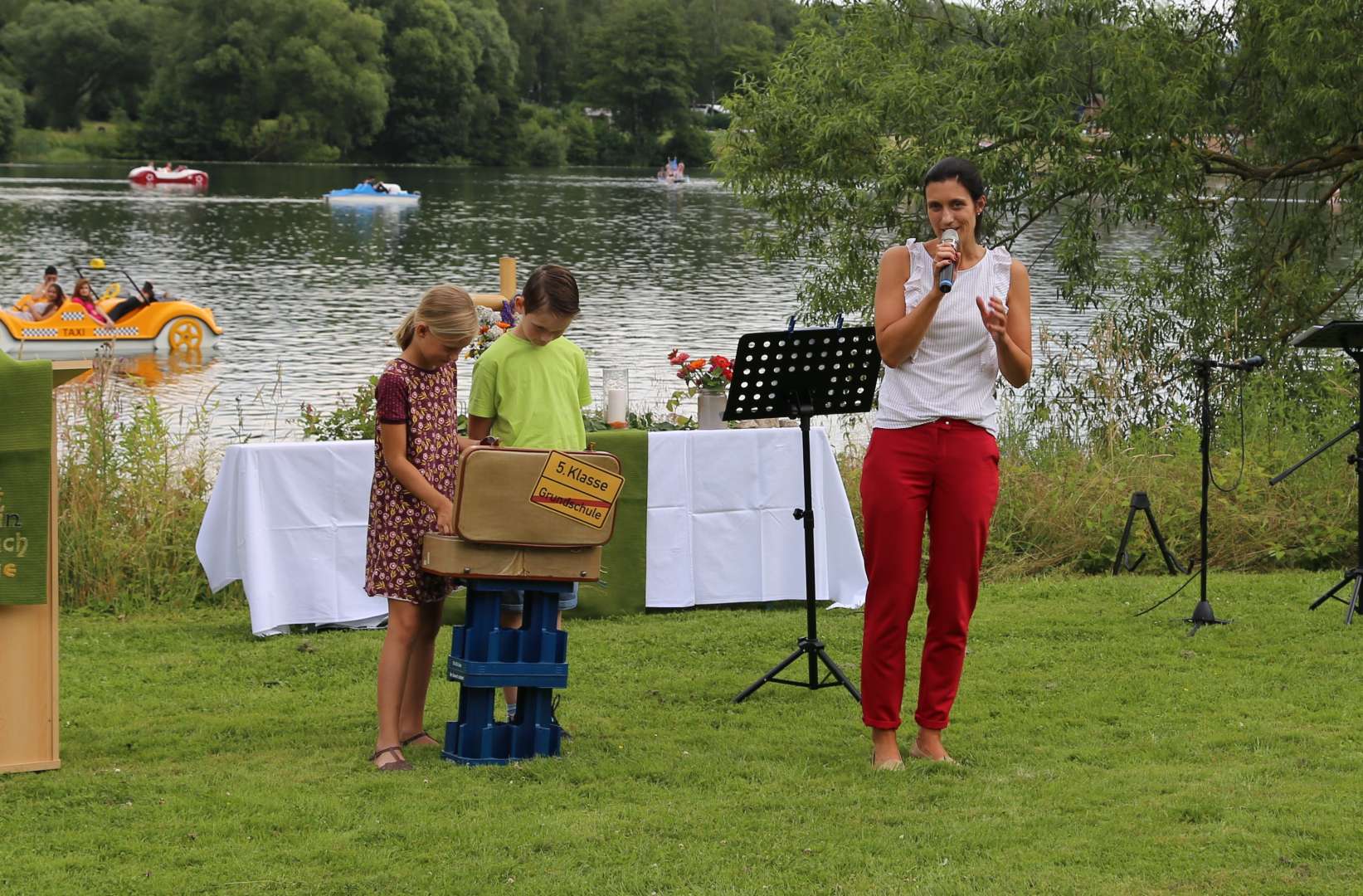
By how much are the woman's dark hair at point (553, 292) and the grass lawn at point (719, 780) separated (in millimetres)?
1593

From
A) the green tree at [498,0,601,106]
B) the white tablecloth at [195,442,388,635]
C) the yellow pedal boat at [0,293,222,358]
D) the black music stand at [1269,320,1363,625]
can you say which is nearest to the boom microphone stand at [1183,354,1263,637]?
the black music stand at [1269,320,1363,625]

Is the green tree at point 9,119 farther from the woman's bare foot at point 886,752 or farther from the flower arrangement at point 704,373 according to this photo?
the woman's bare foot at point 886,752

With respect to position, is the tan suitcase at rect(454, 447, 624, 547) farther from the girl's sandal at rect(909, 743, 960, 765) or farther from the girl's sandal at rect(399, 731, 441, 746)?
the girl's sandal at rect(909, 743, 960, 765)

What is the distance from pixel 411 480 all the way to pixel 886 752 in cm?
185

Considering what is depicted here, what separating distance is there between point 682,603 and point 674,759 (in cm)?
279

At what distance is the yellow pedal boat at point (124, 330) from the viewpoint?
26.0 m

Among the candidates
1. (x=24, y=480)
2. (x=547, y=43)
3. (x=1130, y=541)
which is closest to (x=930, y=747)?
(x=24, y=480)

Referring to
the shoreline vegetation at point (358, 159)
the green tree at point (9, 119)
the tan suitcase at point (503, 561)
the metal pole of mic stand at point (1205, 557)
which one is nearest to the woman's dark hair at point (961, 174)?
the tan suitcase at point (503, 561)

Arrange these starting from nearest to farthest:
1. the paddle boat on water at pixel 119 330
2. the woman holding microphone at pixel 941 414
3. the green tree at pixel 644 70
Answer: the woman holding microphone at pixel 941 414, the paddle boat on water at pixel 119 330, the green tree at pixel 644 70

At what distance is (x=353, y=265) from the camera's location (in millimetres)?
43875

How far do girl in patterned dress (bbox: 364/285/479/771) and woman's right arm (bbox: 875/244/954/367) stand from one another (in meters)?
1.36

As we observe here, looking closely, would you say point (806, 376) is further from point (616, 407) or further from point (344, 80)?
point (344, 80)

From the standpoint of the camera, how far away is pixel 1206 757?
543 centimetres

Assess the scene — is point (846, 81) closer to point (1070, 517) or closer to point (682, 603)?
point (1070, 517)
